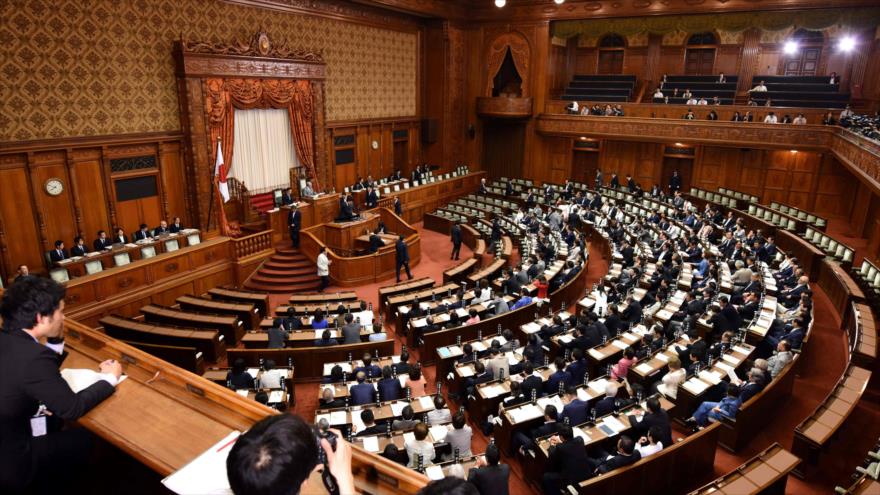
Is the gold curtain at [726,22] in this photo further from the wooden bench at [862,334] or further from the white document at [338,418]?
the white document at [338,418]

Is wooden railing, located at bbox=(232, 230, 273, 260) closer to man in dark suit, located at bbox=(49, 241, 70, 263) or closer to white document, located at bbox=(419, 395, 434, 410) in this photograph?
man in dark suit, located at bbox=(49, 241, 70, 263)

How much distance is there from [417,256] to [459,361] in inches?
315

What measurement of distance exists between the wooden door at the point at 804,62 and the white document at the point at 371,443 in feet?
75.1

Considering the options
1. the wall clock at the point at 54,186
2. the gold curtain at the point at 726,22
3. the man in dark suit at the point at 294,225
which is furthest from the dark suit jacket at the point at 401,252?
the gold curtain at the point at 726,22

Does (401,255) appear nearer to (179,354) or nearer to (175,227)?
(175,227)

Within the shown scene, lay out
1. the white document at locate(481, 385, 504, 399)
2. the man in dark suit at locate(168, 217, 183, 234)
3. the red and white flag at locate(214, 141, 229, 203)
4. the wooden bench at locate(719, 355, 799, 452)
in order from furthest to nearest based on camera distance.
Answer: the red and white flag at locate(214, 141, 229, 203) < the man in dark suit at locate(168, 217, 183, 234) < the white document at locate(481, 385, 504, 399) < the wooden bench at locate(719, 355, 799, 452)

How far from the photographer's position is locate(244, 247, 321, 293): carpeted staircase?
1374cm

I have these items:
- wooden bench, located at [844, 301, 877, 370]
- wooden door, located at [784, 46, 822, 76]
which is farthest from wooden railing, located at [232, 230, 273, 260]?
wooden door, located at [784, 46, 822, 76]

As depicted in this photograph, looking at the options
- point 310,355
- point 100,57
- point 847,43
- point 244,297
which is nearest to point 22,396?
point 310,355

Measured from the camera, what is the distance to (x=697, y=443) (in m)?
5.92

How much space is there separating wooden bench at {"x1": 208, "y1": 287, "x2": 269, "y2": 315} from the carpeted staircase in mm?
1932

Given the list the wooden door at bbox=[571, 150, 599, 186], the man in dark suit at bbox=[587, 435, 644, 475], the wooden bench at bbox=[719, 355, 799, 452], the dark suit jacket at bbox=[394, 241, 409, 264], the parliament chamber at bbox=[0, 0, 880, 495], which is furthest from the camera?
the wooden door at bbox=[571, 150, 599, 186]

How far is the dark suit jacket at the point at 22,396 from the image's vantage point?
1987mm

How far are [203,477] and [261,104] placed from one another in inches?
598
